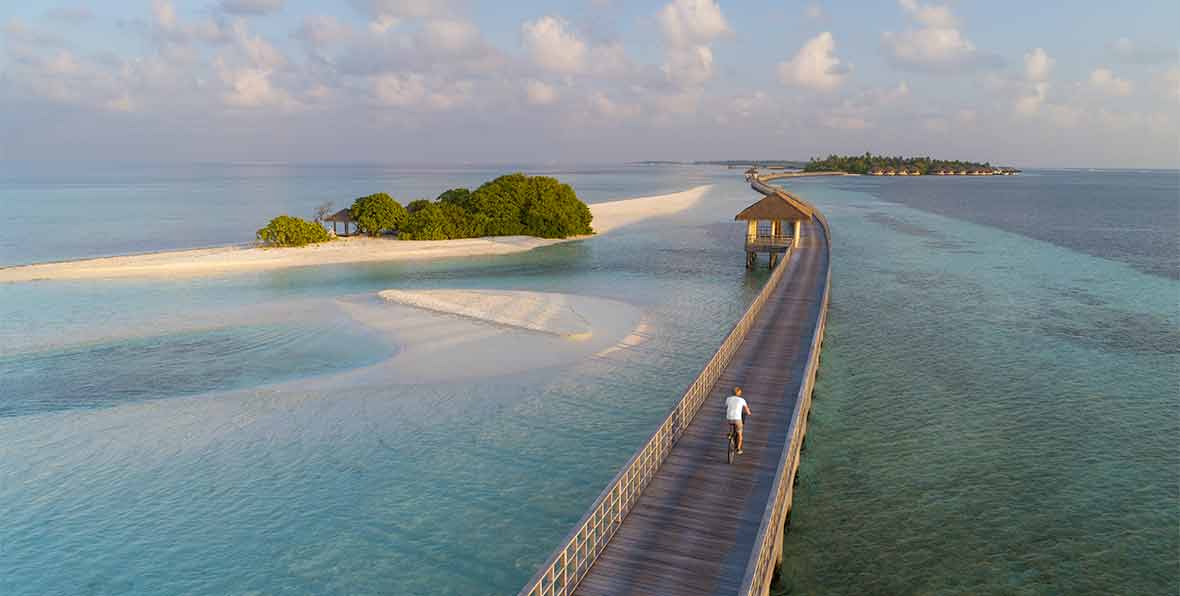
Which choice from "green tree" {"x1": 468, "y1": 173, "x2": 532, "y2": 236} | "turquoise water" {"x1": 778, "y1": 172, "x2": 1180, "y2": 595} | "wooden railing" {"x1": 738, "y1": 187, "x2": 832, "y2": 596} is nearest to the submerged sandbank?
"turquoise water" {"x1": 778, "y1": 172, "x2": 1180, "y2": 595}

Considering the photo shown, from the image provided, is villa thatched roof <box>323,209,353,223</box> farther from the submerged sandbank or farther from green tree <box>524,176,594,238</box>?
the submerged sandbank

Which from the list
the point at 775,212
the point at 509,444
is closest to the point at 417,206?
the point at 775,212

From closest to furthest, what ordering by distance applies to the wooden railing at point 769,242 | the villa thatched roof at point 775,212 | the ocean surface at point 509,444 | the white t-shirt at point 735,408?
1. the ocean surface at point 509,444
2. the white t-shirt at point 735,408
3. the villa thatched roof at point 775,212
4. the wooden railing at point 769,242

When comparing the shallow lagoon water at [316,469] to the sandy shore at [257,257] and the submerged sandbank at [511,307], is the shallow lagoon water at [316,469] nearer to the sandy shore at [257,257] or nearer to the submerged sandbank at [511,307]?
the submerged sandbank at [511,307]

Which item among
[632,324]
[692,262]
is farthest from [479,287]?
[692,262]

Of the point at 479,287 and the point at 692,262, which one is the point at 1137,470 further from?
the point at 692,262

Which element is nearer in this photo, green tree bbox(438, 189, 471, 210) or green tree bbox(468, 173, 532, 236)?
green tree bbox(468, 173, 532, 236)

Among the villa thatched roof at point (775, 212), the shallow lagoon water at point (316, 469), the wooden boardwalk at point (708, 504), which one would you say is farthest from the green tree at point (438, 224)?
the wooden boardwalk at point (708, 504)

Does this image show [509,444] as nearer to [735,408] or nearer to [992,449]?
[735,408]
